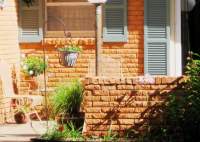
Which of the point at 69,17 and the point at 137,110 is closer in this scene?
the point at 137,110

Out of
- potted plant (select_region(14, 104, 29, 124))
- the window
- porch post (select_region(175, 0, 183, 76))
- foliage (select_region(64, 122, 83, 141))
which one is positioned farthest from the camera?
the window

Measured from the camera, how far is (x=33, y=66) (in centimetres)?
1442

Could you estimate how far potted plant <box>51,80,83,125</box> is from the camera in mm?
11188

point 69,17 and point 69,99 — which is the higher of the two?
point 69,17

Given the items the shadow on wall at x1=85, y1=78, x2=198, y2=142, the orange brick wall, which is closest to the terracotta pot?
the orange brick wall

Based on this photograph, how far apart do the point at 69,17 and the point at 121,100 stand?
513 centimetres

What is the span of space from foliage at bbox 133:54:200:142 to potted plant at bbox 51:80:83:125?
1.39m

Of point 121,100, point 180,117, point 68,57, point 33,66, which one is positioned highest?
point 68,57

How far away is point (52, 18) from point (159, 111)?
546 centimetres

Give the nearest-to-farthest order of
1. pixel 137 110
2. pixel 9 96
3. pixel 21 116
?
pixel 137 110 < pixel 21 116 < pixel 9 96

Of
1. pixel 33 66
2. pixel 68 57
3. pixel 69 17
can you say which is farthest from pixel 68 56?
pixel 69 17

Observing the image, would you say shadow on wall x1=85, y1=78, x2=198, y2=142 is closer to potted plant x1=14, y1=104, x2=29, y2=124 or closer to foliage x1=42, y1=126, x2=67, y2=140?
foliage x1=42, y1=126, x2=67, y2=140

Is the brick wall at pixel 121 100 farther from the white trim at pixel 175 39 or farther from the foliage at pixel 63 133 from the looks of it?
the white trim at pixel 175 39

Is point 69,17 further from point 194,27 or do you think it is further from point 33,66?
point 194,27
